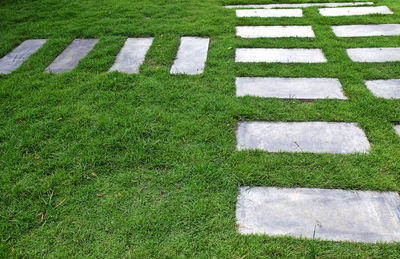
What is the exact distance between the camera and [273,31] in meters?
4.48

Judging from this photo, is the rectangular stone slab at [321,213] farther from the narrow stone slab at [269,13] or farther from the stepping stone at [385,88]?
the narrow stone slab at [269,13]

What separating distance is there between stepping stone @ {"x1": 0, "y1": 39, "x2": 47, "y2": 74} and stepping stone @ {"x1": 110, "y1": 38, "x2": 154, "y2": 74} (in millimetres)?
1264

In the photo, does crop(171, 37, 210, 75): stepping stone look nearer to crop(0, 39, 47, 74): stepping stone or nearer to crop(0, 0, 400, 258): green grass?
crop(0, 0, 400, 258): green grass

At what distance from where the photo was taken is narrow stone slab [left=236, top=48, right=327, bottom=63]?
3.68 meters

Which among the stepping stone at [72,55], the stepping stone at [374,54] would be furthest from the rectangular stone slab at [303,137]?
the stepping stone at [72,55]

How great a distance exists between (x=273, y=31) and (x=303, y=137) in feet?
8.18

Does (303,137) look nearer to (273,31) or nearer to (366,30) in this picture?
(273,31)

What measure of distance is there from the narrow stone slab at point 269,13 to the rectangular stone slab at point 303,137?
3.05m

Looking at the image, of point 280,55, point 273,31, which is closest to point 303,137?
point 280,55

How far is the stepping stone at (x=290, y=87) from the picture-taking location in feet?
9.99

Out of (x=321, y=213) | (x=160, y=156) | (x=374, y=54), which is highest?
(x=374, y=54)

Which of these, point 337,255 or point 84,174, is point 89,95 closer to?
point 84,174

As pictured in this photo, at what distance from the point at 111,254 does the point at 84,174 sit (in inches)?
29.6

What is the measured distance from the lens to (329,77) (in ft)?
10.8
